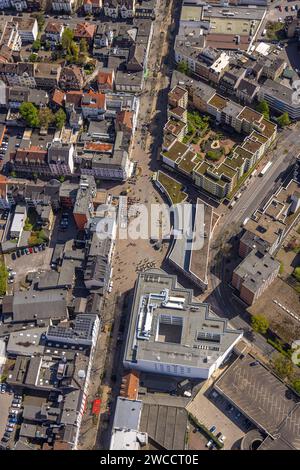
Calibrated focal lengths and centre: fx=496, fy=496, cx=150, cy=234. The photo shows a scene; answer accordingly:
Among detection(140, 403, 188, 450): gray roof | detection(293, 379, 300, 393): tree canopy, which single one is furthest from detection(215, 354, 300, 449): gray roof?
detection(140, 403, 188, 450): gray roof

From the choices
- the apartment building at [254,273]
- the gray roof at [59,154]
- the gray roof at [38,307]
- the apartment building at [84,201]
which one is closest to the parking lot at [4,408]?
the gray roof at [38,307]

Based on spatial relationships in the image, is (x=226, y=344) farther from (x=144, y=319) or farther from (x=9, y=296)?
(x=9, y=296)

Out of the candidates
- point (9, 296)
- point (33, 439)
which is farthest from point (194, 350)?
point (9, 296)

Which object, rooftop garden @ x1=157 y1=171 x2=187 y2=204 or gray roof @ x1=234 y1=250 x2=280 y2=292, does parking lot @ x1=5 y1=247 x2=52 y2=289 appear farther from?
gray roof @ x1=234 y1=250 x2=280 y2=292

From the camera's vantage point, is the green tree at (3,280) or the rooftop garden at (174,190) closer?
the green tree at (3,280)

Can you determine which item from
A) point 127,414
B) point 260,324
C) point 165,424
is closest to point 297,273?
point 260,324

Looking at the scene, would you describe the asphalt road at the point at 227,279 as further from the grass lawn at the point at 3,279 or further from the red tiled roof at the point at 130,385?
the grass lawn at the point at 3,279
